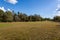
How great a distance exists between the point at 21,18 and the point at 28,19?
209 inches

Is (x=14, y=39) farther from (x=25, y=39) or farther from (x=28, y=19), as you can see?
(x=28, y=19)

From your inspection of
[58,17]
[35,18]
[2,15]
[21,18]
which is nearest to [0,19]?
[2,15]

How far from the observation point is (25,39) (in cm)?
1257

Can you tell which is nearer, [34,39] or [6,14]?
[34,39]

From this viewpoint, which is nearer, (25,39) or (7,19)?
(25,39)

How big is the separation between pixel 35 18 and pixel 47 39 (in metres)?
78.2

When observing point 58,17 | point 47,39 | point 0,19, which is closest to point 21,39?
point 47,39

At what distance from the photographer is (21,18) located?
84375 millimetres

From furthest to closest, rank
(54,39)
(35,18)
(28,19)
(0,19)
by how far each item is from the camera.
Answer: (35,18) < (28,19) < (0,19) < (54,39)

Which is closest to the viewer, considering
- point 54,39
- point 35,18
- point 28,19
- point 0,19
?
point 54,39

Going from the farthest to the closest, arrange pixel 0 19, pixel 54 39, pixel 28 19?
1. pixel 28 19
2. pixel 0 19
3. pixel 54 39

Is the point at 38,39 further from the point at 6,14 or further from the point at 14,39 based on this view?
the point at 6,14

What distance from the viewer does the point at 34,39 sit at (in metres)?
12.6

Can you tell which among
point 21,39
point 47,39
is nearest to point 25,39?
point 21,39
